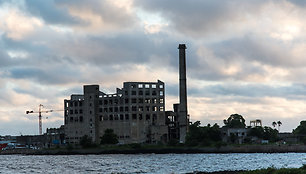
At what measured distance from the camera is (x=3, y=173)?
120 m

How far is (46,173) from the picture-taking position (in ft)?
381

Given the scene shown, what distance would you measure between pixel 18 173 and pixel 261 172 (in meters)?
68.2

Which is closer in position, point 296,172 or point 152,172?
point 296,172

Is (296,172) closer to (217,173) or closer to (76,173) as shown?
(217,173)

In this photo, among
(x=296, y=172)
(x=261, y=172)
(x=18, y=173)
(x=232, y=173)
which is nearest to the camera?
(x=296, y=172)

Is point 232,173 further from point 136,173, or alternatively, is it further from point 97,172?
point 97,172

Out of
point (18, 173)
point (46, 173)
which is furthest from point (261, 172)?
point (18, 173)

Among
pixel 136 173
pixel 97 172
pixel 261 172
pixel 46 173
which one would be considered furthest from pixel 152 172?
pixel 261 172

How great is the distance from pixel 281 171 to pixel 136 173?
43809mm

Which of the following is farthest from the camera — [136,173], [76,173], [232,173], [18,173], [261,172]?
[18,173]

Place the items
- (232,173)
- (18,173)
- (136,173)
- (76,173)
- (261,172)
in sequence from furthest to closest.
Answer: (18,173) → (76,173) → (136,173) → (232,173) → (261,172)

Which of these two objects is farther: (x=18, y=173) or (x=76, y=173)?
(x=18, y=173)

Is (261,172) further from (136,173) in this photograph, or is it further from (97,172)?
(97,172)

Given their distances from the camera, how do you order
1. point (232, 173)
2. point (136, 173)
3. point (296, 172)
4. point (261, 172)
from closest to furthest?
1. point (296, 172)
2. point (261, 172)
3. point (232, 173)
4. point (136, 173)
